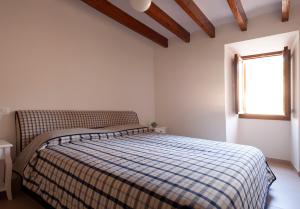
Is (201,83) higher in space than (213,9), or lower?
lower

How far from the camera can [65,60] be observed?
10.2 ft

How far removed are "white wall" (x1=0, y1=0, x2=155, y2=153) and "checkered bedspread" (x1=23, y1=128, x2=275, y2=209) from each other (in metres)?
0.92

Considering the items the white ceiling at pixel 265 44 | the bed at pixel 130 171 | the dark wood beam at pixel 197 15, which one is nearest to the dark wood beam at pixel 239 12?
the white ceiling at pixel 265 44

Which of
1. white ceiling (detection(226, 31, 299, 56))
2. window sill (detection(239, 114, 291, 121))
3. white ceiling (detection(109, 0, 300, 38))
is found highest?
white ceiling (detection(109, 0, 300, 38))

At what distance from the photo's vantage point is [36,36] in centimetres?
281

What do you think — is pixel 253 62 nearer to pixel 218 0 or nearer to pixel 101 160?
pixel 218 0

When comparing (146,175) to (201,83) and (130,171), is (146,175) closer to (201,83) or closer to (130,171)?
(130,171)

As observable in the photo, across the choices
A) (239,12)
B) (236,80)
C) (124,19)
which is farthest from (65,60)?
(236,80)

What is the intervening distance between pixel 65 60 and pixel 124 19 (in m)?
1.16

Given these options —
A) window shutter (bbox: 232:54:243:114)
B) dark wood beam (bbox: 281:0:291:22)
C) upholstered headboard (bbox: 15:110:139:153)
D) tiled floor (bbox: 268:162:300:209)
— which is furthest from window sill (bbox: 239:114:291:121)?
upholstered headboard (bbox: 15:110:139:153)

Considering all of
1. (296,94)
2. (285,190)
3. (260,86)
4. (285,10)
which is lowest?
(285,190)

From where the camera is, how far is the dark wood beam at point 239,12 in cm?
272

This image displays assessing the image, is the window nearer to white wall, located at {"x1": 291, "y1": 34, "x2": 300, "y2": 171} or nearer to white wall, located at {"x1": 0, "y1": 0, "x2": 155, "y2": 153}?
white wall, located at {"x1": 291, "y1": 34, "x2": 300, "y2": 171}

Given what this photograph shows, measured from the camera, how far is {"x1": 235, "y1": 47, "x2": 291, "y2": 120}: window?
382 centimetres
